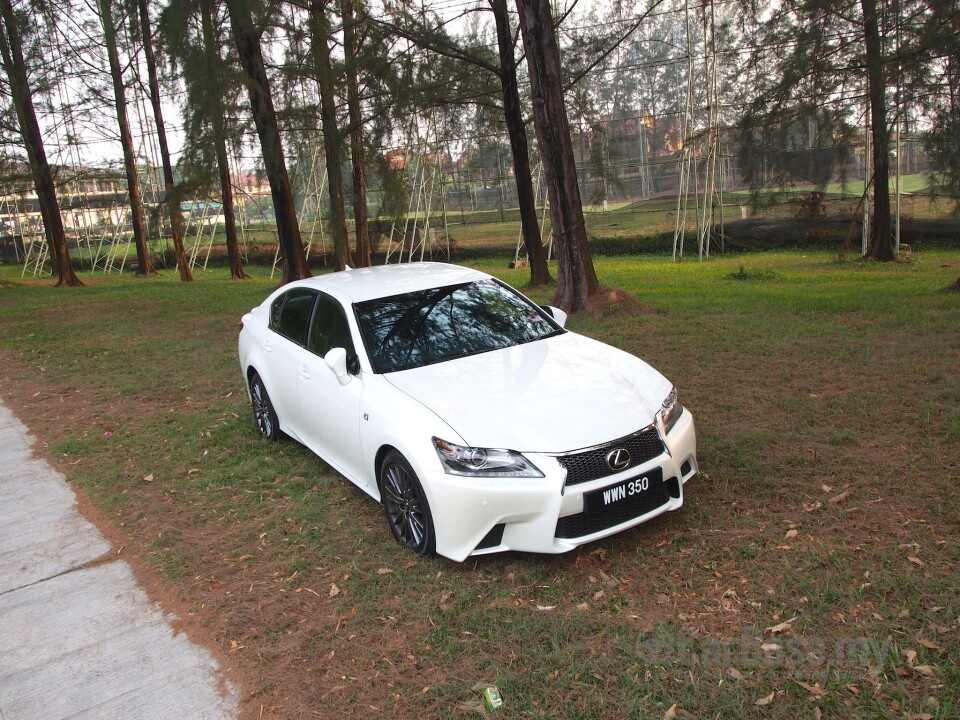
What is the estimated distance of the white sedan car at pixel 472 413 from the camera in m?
3.88

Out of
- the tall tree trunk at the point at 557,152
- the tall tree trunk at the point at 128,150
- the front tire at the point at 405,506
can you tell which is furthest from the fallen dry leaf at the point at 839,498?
the tall tree trunk at the point at 128,150

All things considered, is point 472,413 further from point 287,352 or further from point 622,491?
point 287,352

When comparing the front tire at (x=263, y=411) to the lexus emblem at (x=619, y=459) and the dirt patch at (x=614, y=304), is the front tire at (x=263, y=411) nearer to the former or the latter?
the lexus emblem at (x=619, y=459)

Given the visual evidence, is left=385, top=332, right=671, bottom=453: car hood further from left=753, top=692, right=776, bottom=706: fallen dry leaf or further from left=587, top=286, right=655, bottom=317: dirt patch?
left=587, top=286, right=655, bottom=317: dirt patch

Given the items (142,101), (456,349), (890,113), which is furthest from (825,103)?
(142,101)

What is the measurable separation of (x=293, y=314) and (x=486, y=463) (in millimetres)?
2728

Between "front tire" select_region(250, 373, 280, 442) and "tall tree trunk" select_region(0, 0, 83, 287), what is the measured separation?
18.6 m

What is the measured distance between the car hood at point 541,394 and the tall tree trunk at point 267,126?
9.97 meters

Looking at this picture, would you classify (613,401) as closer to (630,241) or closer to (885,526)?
(885,526)

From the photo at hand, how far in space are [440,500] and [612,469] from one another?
0.89 m

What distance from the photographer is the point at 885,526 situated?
4191mm

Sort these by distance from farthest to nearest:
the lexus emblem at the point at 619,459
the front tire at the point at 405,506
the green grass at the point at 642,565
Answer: the front tire at the point at 405,506 → the lexus emblem at the point at 619,459 → the green grass at the point at 642,565
